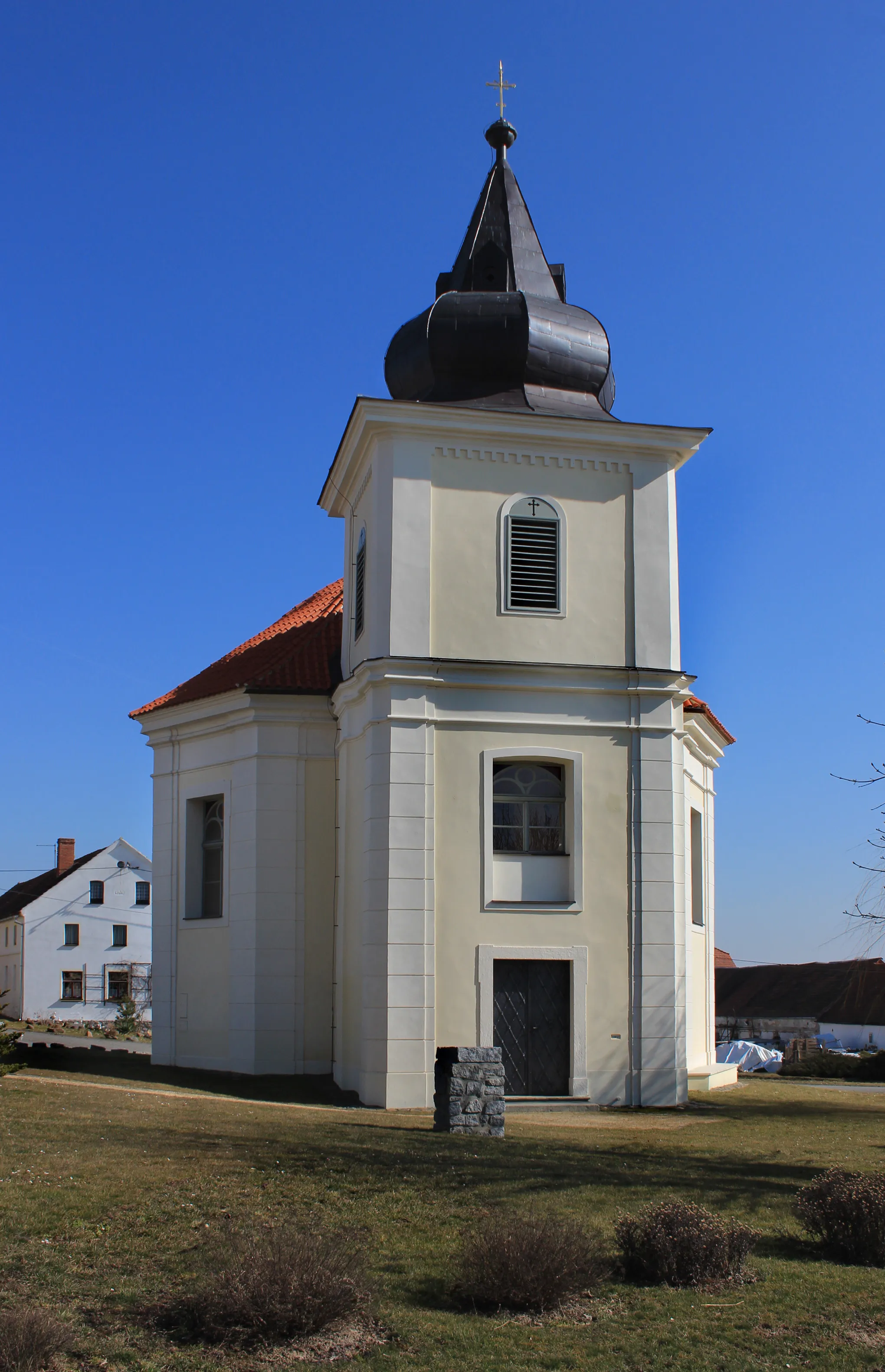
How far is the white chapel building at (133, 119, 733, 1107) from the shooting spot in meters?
18.8

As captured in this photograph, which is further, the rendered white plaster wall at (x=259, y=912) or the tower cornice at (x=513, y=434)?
the rendered white plaster wall at (x=259, y=912)

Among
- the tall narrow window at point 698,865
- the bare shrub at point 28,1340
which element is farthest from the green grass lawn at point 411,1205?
the tall narrow window at point 698,865

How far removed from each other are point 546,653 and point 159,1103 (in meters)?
8.52

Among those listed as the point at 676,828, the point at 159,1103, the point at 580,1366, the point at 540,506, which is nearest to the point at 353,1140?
the point at 159,1103

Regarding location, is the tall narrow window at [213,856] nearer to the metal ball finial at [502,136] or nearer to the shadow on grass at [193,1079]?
the shadow on grass at [193,1079]

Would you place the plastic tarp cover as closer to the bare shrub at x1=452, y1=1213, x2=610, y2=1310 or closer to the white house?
the white house

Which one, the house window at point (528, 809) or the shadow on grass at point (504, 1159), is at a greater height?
the house window at point (528, 809)

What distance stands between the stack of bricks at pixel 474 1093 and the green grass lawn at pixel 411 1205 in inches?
14.4

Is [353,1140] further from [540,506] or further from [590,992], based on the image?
[540,506]

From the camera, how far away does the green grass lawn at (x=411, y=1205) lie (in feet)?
24.7

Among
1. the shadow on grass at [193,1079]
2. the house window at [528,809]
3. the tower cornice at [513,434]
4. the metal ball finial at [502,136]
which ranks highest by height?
the metal ball finial at [502,136]

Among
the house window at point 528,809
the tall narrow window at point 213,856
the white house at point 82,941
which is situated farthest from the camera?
the white house at point 82,941

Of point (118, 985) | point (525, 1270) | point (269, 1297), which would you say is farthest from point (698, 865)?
point (118, 985)

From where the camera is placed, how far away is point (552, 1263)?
8172 mm
